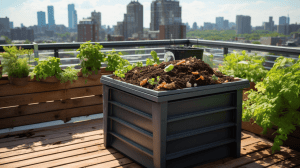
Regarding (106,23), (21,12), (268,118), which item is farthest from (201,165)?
(21,12)

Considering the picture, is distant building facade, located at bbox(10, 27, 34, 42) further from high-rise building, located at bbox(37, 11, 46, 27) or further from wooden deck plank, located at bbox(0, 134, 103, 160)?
wooden deck plank, located at bbox(0, 134, 103, 160)

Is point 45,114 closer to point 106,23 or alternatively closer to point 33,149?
point 33,149

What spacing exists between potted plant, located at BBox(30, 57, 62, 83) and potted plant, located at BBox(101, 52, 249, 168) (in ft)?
3.17

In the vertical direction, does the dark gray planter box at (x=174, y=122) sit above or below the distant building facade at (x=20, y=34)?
below

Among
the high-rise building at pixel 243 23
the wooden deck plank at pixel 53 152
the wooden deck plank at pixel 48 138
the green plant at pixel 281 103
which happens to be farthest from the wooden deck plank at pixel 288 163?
the high-rise building at pixel 243 23

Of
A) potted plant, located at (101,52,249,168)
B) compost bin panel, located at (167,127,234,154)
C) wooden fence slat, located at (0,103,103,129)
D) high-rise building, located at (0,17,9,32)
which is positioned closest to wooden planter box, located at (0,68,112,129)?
wooden fence slat, located at (0,103,103,129)

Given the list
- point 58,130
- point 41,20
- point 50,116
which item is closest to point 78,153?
point 58,130

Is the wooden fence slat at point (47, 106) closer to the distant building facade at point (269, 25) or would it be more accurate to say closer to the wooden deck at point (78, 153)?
the wooden deck at point (78, 153)

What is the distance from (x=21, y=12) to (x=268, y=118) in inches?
4029

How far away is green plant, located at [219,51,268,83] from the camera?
112 inches

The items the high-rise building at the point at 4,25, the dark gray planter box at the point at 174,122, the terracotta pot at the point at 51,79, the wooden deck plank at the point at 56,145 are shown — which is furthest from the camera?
the high-rise building at the point at 4,25

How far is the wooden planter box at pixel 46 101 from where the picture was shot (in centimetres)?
281

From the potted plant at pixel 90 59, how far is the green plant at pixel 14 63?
0.62 metres

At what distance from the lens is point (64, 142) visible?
254 cm
